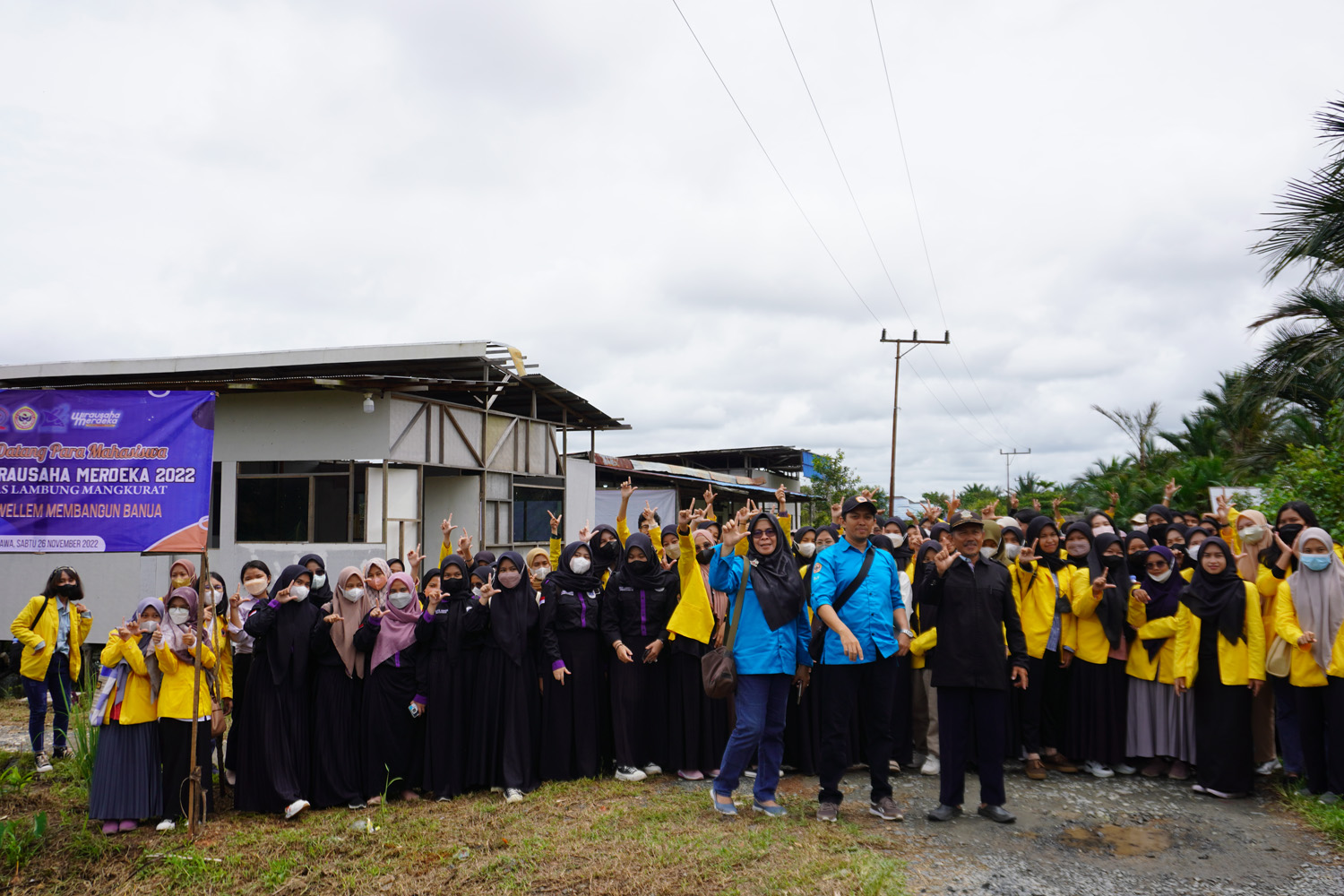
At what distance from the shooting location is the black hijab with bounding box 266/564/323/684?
5.64 m

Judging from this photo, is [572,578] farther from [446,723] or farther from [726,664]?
[726,664]

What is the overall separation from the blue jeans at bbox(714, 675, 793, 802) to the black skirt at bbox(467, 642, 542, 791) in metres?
1.43

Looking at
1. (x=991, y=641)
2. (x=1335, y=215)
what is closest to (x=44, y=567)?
(x=991, y=641)

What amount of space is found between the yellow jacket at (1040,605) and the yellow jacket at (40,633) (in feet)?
24.6

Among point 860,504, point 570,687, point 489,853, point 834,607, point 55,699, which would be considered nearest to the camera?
point 489,853

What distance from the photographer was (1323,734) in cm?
543

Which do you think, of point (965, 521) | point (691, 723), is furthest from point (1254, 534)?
point (691, 723)

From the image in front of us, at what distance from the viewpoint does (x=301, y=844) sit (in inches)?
198

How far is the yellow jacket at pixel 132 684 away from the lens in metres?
5.27

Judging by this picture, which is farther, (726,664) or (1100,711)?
(1100,711)

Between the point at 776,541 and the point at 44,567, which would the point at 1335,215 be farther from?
the point at 44,567

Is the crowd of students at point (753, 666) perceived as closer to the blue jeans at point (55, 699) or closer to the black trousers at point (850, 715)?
the black trousers at point (850, 715)

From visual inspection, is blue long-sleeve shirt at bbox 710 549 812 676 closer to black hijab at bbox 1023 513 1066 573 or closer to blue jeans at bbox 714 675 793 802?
blue jeans at bbox 714 675 793 802

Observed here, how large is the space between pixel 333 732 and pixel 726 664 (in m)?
2.66
